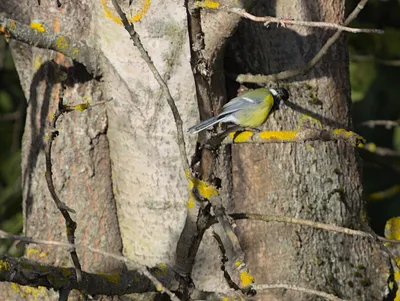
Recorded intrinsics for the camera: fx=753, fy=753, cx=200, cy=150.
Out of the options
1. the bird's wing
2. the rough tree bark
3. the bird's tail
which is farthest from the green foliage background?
the bird's tail

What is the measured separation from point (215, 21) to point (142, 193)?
1.54 feet

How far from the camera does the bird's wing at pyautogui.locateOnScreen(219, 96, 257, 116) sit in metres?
1.76

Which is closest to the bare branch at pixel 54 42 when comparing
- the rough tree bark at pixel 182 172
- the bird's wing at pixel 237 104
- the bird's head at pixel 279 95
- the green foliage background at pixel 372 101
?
the rough tree bark at pixel 182 172

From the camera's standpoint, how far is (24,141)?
2.02 m

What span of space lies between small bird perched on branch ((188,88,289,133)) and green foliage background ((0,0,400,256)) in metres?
1.45

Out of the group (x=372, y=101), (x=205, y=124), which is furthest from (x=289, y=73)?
(x=372, y=101)

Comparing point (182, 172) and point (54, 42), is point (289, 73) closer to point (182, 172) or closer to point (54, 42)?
point (182, 172)

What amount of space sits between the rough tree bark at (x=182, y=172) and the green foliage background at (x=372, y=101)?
1.21m

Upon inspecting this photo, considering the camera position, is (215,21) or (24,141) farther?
(24,141)

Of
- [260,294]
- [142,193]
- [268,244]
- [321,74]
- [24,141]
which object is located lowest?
[260,294]

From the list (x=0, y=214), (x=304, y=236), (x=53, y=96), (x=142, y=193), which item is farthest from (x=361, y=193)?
(x=0, y=214)

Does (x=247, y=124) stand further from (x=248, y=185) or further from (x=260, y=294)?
(x=260, y=294)

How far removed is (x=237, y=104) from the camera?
1790mm

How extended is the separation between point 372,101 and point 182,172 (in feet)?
6.52
